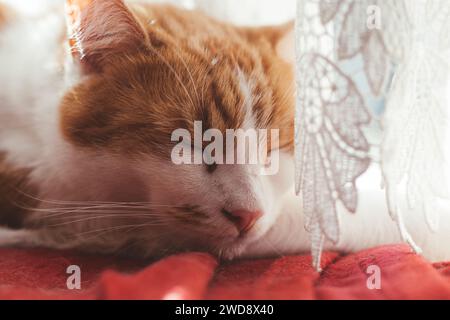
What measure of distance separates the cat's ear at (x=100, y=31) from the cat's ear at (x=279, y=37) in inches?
10.5

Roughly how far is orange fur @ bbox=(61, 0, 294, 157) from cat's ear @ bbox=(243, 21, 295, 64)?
0.07 meters

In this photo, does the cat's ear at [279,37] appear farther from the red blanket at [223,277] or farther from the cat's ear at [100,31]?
the red blanket at [223,277]

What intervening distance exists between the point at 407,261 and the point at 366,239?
0.46ft

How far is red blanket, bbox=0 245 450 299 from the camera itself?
621mm

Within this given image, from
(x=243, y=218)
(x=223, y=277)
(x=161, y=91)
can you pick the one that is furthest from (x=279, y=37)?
(x=223, y=277)

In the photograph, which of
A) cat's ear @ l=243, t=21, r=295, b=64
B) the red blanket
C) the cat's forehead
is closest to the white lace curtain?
the red blanket

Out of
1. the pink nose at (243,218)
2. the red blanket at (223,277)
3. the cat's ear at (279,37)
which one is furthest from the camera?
the cat's ear at (279,37)

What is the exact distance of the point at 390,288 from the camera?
0.67 metres

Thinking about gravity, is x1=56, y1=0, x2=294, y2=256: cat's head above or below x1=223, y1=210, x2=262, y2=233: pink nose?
above

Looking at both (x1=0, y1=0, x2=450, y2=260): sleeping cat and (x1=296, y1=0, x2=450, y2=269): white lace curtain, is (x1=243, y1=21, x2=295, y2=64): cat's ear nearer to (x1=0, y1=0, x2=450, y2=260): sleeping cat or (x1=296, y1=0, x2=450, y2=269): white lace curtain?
(x1=0, y1=0, x2=450, y2=260): sleeping cat

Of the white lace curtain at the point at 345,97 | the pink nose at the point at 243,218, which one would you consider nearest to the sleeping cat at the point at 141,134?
the pink nose at the point at 243,218

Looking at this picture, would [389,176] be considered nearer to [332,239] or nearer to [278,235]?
[332,239]

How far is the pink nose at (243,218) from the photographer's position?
75 cm
